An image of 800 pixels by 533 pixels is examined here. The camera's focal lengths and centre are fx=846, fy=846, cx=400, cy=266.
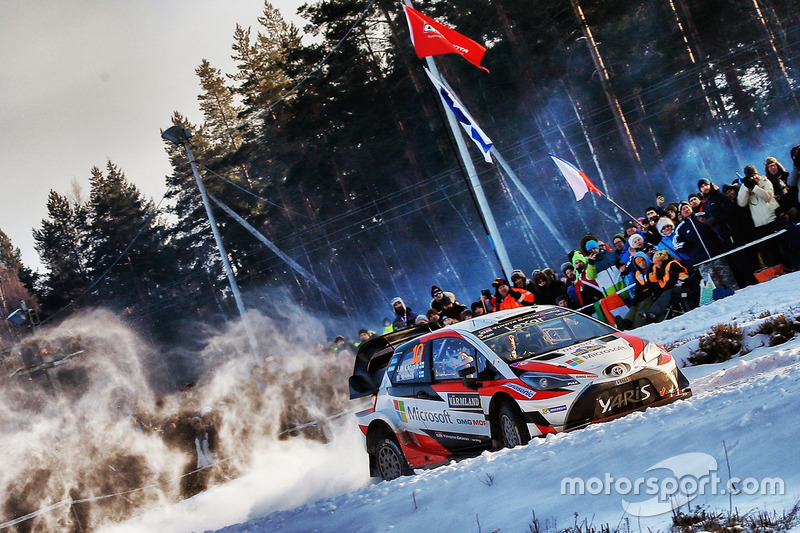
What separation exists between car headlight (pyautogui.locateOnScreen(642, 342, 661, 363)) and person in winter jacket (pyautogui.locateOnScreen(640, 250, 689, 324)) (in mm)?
6120

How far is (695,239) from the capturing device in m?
14.2

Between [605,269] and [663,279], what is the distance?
153 centimetres

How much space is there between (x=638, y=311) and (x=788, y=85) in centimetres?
2470

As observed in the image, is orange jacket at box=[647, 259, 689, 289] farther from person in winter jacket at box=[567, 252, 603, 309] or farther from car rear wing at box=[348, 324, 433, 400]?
car rear wing at box=[348, 324, 433, 400]

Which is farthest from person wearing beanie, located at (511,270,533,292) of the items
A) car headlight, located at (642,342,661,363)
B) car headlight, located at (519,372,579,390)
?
car headlight, located at (519,372,579,390)

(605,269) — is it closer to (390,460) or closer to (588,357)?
(390,460)

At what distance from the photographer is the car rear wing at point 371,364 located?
11.6 metres

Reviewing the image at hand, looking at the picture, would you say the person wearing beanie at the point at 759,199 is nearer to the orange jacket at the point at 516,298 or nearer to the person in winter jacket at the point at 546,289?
the person in winter jacket at the point at 546,289

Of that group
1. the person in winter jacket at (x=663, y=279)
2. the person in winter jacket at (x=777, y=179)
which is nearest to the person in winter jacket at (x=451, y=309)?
the person in winter jacket at (x=663, y=279)

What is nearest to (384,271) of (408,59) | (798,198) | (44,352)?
(408,59)

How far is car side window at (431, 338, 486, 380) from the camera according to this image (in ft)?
30.1

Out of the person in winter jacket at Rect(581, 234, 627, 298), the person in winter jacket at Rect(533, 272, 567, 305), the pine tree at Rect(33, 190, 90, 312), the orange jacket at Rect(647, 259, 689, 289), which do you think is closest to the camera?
the orange jacket at Rect(647, 259, 689, 289)

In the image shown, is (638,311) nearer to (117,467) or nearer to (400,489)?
(400,489)

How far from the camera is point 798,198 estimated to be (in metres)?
13.4
